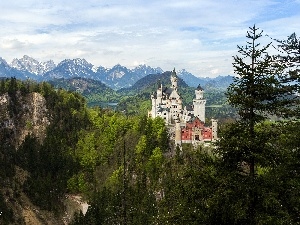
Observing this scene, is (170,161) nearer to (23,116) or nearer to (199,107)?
(199,107)

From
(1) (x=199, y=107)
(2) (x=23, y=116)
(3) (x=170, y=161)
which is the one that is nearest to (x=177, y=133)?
(3) (x=170, y=161)

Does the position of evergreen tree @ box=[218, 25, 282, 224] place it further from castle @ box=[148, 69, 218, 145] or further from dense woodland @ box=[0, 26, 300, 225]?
castle @ box=[148, 69, 218, 145]

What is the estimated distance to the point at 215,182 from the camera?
1816cm

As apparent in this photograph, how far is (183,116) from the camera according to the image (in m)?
112

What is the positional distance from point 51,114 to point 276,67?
128m

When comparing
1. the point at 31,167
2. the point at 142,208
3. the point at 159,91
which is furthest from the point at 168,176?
the point at 31,167

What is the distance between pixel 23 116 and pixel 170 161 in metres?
69.0

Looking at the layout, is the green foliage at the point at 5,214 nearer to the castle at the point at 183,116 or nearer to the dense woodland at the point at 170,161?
the dense woodland at the point at 170,161

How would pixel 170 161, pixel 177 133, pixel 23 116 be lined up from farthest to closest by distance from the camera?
pixel 23 116 < pixel 177 133 < pixel 170 161

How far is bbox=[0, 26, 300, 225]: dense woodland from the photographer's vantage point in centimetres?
1789

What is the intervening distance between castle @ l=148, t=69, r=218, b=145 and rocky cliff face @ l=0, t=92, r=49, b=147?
41.1 m

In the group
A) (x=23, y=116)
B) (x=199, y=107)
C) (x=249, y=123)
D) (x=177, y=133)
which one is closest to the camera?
(x=249, y=123)

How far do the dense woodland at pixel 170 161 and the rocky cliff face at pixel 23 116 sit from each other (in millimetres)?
1621

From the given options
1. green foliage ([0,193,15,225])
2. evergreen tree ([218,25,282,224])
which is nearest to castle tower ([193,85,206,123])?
green foliage ([0,193,15,225])
